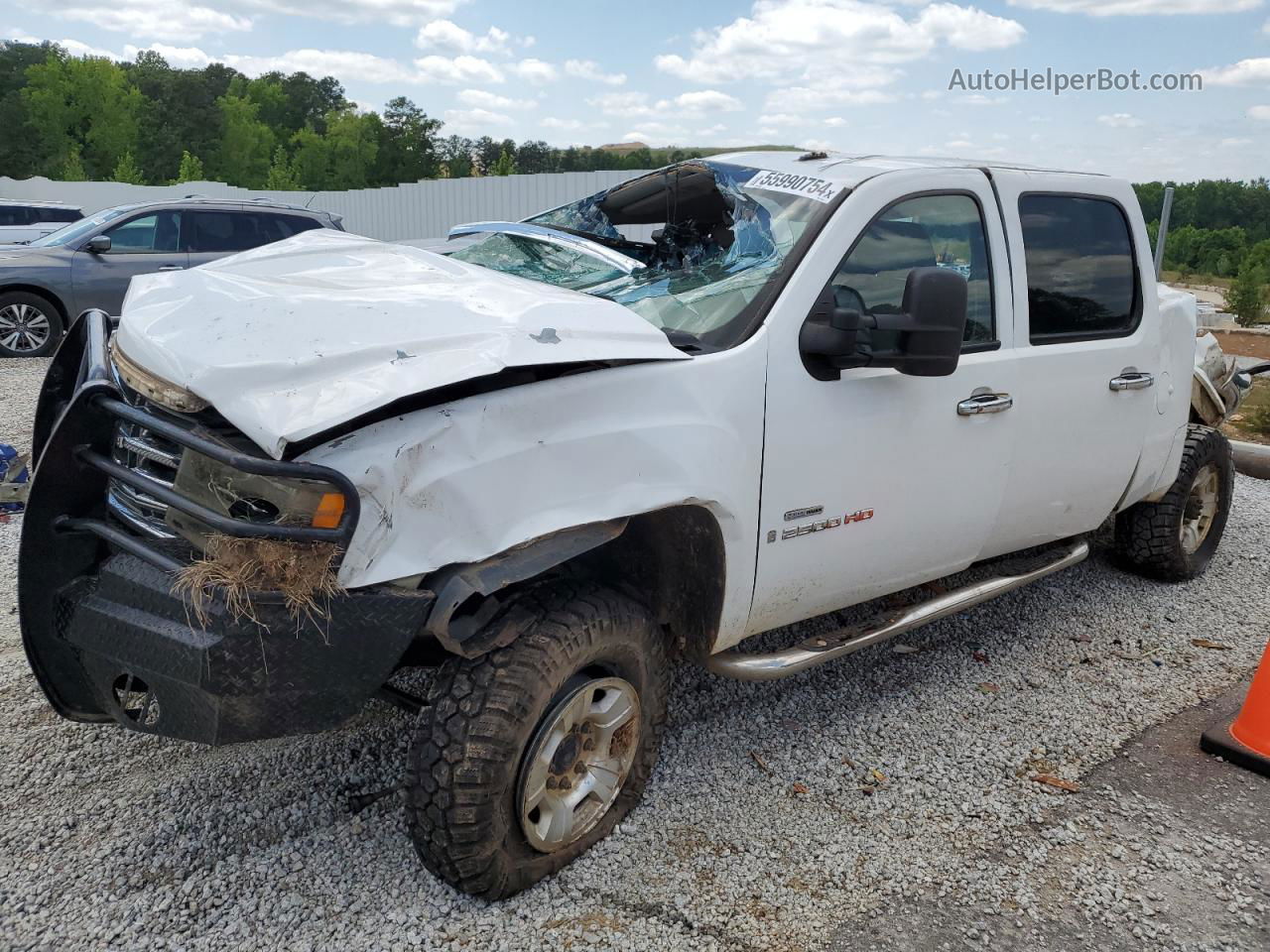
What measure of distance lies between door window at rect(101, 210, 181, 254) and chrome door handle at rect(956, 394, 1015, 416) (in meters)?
10.7

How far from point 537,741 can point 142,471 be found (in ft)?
4.05

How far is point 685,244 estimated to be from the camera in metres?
4.20

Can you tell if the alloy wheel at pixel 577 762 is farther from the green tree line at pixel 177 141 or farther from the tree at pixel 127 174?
the tree at pixel 127 174

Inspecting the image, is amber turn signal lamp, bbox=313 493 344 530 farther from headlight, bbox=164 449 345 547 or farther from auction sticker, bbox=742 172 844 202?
auction sticker, bbox=742 172 844 202

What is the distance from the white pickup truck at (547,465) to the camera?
2.31 meters

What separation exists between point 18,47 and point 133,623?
332ft

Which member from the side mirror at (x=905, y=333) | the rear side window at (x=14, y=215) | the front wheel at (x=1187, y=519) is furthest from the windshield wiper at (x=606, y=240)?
the rear side window at (x=14, y=215)

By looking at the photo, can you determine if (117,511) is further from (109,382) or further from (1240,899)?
(1240,899)

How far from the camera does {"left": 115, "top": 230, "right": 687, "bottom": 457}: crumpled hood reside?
2.28 metres

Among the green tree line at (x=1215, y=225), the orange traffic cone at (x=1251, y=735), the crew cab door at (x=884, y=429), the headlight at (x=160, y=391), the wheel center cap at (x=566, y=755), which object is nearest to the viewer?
the headlight at (x=160, y=391)

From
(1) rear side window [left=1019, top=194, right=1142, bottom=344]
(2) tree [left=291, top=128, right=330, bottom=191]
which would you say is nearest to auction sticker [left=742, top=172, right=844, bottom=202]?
(1) rear side window [left=1019, top=194, right=1142, bottom=344]

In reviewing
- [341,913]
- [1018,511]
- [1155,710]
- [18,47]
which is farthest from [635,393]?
[18,47]

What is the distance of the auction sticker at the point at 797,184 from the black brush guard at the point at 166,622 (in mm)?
1943

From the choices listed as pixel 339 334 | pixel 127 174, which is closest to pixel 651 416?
pixel 339 334
